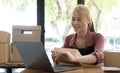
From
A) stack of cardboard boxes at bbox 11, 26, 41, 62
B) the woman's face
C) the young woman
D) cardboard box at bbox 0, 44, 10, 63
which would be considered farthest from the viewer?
stack of cardboard boxes at bbox 11, 26, 41, 62

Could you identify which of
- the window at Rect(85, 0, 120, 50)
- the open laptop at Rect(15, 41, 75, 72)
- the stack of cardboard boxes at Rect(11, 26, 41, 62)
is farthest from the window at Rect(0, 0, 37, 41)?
the open laptop at Rect(15, 41, 75, 72)

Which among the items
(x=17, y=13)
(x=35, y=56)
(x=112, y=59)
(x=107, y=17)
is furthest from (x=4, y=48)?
(x=107, y=17)

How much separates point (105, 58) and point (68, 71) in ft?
1.01

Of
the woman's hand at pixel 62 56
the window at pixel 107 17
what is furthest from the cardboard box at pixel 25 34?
the woman's hand at pixel 62 56

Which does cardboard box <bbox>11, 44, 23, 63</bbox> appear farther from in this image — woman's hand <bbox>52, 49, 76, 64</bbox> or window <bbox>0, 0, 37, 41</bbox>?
woman's hand <bbox>52, 49, 76, 64</bbox>

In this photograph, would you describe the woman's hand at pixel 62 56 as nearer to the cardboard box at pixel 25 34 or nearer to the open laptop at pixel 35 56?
the open laptop at pixel 35 56

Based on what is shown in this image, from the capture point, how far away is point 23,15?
3.61 meters

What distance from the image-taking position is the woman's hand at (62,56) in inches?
61.5

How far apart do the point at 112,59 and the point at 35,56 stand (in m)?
0.55

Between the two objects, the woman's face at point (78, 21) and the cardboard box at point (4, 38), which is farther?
the cardboard box at point (4, 38)

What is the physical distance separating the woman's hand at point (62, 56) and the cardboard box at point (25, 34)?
1.32 m

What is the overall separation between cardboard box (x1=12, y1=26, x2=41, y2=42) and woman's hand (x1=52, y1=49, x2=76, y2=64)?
132 centimetres

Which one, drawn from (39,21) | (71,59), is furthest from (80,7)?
(39,21)

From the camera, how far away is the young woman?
1.76 m
